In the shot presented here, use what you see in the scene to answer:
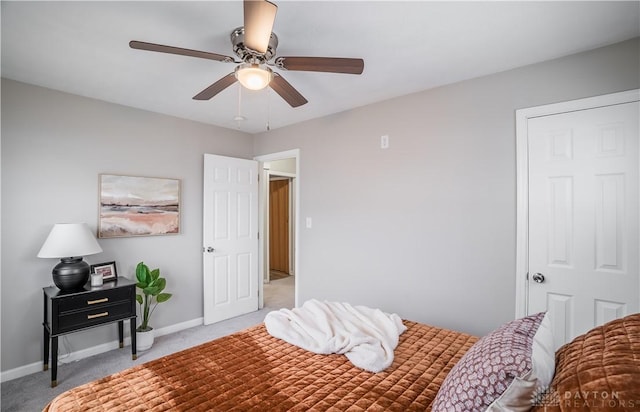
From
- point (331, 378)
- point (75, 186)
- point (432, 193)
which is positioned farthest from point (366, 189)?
point (75, 186)

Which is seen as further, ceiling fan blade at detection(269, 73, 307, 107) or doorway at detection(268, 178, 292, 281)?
doorway at detection(268, 178, 292, 281)

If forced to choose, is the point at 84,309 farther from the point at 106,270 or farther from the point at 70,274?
the point at 106,270

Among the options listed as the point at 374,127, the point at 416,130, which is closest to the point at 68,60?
the point at 374,127

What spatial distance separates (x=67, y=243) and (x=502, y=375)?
10.3 ft

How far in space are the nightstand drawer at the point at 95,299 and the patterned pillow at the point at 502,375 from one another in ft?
9.42

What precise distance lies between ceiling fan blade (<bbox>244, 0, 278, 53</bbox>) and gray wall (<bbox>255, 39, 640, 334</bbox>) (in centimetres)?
189

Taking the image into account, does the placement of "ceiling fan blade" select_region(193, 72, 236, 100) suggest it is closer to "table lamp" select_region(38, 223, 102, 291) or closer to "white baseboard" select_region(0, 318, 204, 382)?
"table lamp" select_region(38, 223, 102, 291)

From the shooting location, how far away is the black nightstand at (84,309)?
252cm

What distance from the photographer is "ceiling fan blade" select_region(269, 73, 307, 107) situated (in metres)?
1.99

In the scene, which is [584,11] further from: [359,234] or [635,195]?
[359,234]

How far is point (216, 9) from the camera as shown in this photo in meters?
1.69

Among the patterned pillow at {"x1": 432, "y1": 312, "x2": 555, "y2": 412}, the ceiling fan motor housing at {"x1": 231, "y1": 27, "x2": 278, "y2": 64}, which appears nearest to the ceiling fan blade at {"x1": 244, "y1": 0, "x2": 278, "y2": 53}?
the ceiling fan motor housing at {"x1": 231, "y1": 27, "x2": 278, "y2": 64}

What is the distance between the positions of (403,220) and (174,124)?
2845 mm

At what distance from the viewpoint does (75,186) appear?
2.96m
